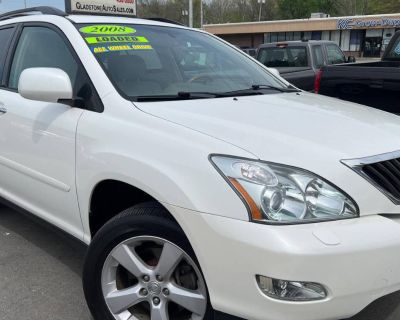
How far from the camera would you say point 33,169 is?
3102 mm

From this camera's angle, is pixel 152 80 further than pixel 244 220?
Yes

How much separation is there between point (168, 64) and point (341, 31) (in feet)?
172

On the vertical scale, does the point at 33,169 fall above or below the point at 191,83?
below

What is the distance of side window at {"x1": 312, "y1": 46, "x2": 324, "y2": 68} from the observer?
10.1 metres

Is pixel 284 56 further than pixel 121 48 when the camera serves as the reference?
Yes

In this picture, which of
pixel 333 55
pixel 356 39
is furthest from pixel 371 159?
pixel 356 39

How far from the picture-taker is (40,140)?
9.82ft

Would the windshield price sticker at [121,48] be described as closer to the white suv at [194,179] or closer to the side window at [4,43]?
the white suv at [194,179]

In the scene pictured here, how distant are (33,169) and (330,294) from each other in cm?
202

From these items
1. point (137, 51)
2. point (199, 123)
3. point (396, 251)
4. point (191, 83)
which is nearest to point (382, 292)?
point (396, 251)

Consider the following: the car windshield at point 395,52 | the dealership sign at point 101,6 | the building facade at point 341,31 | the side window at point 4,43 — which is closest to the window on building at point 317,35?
the building facade at point 341,31

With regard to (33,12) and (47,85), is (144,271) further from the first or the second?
(33,12)

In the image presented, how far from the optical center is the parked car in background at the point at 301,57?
9.54 meters

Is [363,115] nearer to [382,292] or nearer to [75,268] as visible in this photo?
[382,292]
